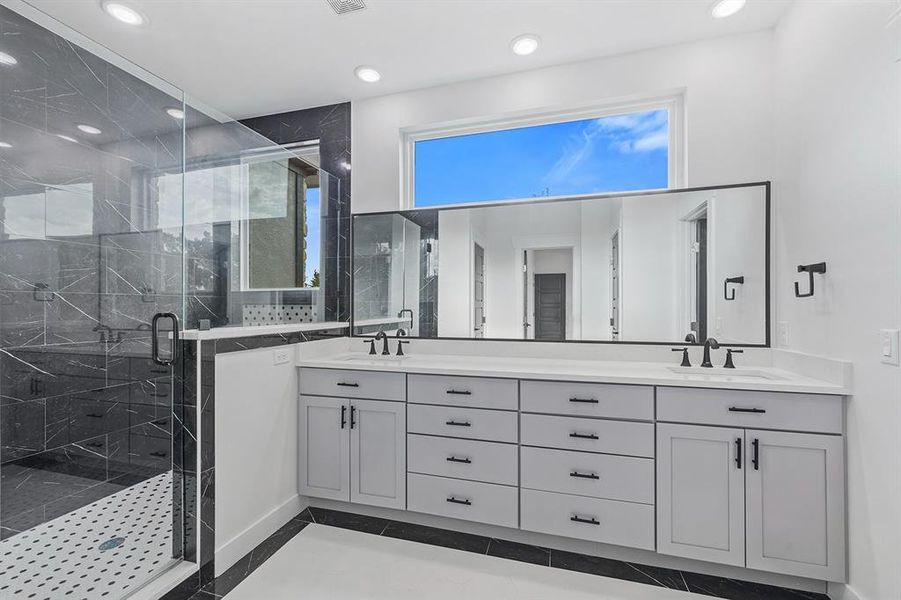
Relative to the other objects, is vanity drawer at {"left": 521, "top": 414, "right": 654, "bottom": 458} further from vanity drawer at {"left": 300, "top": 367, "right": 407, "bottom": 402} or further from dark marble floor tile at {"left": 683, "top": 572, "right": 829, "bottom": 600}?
vanity drawer at {"left": 300, "top": 367, "right": 407, "bottom": 402}

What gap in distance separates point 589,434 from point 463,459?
663 mm

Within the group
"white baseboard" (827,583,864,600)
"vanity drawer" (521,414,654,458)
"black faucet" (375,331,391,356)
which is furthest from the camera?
"black faucet" (375,331,391,356)

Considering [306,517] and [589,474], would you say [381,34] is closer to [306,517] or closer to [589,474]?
[589,474]

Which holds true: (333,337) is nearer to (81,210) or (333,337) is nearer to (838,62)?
(81,210)

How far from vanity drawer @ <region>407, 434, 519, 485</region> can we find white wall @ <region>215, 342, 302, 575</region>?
75 cm

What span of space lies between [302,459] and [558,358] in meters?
1.69

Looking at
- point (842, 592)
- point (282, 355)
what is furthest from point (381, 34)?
point (842, 592)

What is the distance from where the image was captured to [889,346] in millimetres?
1358

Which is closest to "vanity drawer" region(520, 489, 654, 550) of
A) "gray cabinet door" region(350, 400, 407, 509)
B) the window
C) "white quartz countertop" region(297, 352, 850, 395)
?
"white quartz countertop" region(297, 352, 850, 395)

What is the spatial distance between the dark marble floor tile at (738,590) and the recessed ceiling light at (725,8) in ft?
9.09

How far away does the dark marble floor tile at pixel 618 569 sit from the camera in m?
1.82

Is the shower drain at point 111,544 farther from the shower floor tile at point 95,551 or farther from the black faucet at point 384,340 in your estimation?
the black faucet at point 384,340

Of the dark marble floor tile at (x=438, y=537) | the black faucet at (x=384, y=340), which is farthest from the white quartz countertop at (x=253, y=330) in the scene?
the dark marble floor tile at (x=438, y=537)

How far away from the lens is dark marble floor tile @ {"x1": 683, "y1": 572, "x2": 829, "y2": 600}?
67.2 inches
